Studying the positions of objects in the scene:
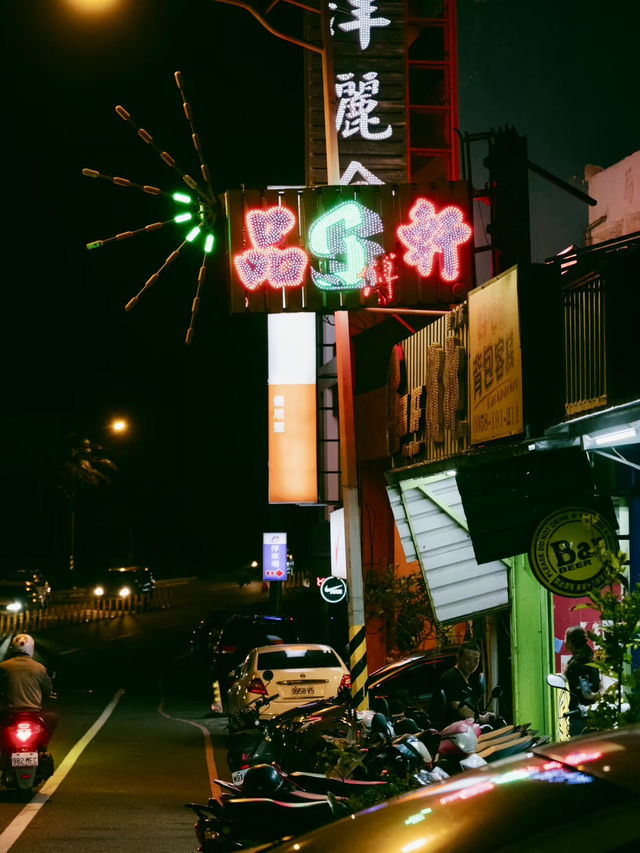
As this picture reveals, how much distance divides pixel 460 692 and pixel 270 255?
20.9ft

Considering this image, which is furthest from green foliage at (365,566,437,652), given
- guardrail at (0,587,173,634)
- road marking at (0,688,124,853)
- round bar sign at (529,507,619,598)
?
guardrail at (0,587,173,634)

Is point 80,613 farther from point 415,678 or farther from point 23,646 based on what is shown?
point 23,646

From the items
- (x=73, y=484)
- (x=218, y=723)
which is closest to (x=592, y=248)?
(x=218, y=723)

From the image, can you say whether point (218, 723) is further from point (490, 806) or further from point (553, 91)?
point (490, 806)

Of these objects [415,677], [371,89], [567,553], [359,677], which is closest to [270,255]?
[359,677]

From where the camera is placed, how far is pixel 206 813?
7.51 m

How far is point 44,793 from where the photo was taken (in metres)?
11.7

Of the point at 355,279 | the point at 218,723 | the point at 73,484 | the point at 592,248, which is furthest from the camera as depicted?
the point at 73,484

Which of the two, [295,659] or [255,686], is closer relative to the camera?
[255,686]

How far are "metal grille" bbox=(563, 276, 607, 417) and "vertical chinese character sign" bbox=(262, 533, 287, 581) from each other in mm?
27572

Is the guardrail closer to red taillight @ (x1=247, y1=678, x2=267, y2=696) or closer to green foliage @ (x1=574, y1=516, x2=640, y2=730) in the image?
red taillight @ (x1=247, y1=678, x2=267, y2=696)

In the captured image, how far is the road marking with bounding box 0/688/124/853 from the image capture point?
948 cm

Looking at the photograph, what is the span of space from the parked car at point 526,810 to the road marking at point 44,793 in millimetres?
6940

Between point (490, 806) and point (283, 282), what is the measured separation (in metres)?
10.6
